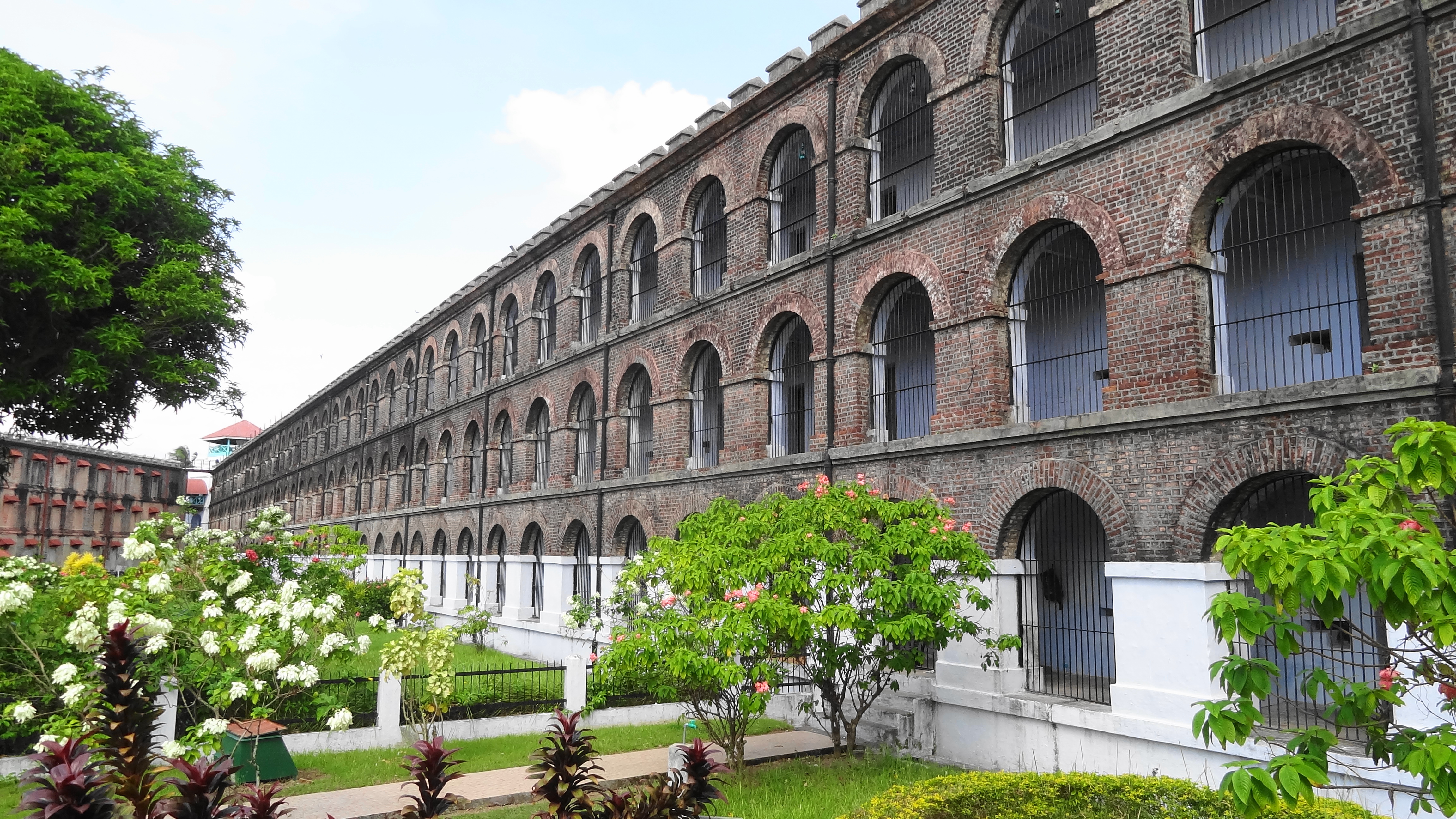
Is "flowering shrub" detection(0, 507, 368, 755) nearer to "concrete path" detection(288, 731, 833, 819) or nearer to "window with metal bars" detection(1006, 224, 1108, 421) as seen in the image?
"concrete path" detection(288, 731, 833, 819)

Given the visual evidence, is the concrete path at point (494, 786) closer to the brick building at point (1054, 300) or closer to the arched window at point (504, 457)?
the brick building at point (1054, 300)

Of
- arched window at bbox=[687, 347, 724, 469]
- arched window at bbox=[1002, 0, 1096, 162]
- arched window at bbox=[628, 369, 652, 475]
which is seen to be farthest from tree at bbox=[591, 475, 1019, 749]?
arched window at bbox=[628, 369, 652, 475]

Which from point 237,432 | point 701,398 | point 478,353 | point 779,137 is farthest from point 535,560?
point 237,432

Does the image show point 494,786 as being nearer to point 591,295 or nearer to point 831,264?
point 831,264

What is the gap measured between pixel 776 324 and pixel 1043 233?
5452 millimetres

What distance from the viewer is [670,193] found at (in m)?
20.3

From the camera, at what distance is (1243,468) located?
380 inches

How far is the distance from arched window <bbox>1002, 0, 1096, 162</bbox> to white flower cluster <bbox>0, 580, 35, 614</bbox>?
13.2 m

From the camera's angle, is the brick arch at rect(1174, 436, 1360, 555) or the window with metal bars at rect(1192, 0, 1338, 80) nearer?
the brick arch at rect(1174, 436, 1360, 555)

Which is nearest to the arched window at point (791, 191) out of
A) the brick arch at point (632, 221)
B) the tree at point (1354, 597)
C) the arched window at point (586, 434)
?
the brick arch at point (632, 221)

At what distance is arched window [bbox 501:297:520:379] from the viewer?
27.8 metres

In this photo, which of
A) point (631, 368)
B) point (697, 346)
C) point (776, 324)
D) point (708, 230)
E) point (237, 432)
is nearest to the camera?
point (776, 324)

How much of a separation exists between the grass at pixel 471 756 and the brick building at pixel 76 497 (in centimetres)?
4105

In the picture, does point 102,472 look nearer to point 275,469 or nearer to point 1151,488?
point 275,469
